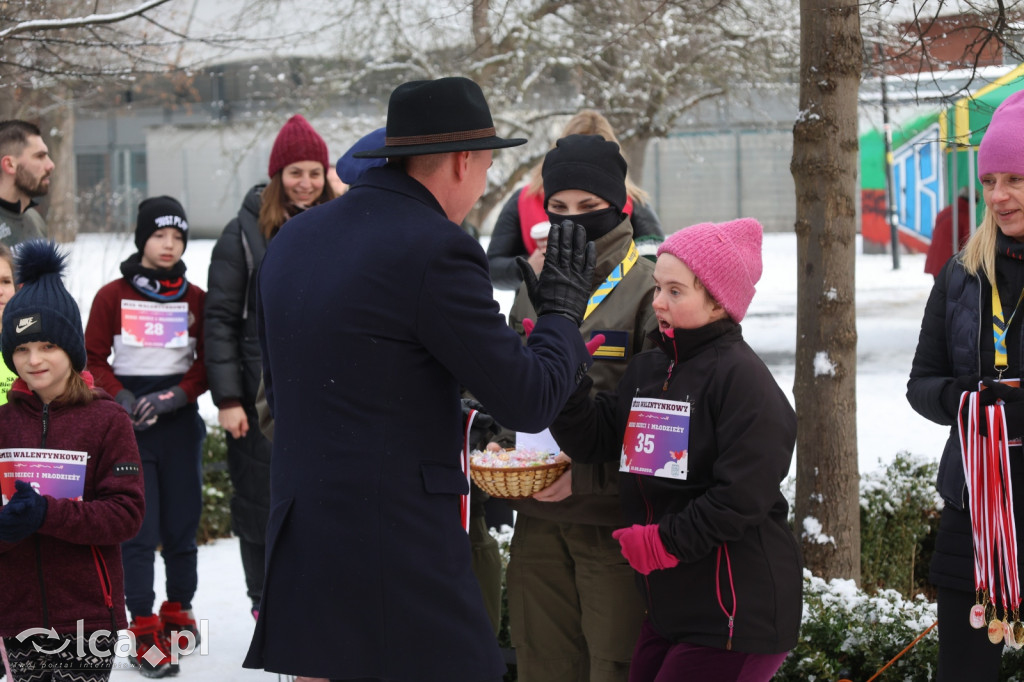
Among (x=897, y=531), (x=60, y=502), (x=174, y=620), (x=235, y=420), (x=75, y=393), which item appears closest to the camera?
(x=60, y=502)

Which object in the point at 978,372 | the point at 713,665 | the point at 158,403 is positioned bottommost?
the point at 713,665

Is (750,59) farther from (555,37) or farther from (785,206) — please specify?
(785,206)

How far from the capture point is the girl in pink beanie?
2850mm

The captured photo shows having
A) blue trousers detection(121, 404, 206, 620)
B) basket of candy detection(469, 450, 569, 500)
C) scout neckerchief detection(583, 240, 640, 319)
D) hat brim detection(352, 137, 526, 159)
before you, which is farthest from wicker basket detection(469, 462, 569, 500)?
blue trousers detection(121, 404, 206, 620)

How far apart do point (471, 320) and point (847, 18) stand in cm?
274

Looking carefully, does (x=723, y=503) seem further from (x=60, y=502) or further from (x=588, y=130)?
(x=588, y=130)

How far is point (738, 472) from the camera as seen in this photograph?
2818 mm

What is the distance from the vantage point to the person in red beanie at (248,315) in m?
4.96

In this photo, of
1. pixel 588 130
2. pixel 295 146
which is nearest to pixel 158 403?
pixel 295 146

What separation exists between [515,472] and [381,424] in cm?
83

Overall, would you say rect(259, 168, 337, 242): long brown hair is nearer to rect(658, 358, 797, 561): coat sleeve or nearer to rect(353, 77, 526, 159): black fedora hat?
rect(353, 77, 526, 159): black fedora hat

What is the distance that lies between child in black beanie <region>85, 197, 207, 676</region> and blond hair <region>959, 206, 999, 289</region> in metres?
3.38

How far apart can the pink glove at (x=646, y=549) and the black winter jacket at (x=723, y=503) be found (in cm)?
3

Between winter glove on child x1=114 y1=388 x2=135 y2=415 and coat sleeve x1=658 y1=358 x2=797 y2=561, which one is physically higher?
coat sleeve x1=658 y1=358 x2=797 y2=561
